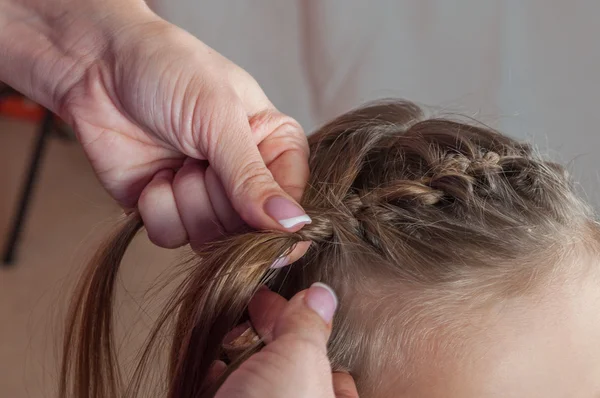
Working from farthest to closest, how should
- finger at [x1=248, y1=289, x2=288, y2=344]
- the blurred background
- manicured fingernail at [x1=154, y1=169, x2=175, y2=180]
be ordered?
1. the blurred background
2. manicured fingernail at [x1=154, y1=169, x2=175, y2=180]
3. finger at [x1=248, y1=289, x2=288, y2=344]

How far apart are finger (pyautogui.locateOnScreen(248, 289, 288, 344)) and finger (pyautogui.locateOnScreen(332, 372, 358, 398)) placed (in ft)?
0.28

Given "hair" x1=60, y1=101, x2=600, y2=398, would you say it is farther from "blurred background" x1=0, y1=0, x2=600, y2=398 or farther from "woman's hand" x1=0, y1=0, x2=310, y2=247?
"blurred background" x1=0, y1=0, x2=600, y2=398

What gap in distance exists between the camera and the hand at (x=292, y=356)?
0.54 meters

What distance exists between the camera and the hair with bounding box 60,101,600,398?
669 mm

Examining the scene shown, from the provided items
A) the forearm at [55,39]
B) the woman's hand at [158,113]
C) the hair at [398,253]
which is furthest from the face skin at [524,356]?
the forearm at [55,39]

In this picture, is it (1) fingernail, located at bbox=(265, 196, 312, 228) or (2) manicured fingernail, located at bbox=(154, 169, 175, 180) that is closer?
(1) fingernail, located at bbox=(265, 196, 312, 228)

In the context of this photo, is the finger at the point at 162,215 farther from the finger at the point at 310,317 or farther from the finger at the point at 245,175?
the finger at the point at 310,317

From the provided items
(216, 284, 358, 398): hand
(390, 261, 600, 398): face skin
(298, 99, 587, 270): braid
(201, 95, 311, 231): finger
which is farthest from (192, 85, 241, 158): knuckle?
(390, 261, 600, 398): face skin

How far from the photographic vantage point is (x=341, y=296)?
0.69 meters

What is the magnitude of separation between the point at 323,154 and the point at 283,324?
0.27 m

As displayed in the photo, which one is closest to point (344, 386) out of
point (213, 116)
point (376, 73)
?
point (213, 116)

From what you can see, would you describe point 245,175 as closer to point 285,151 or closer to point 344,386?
point 285,151

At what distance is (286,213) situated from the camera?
666 mm

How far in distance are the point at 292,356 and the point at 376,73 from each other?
0.96 metres
